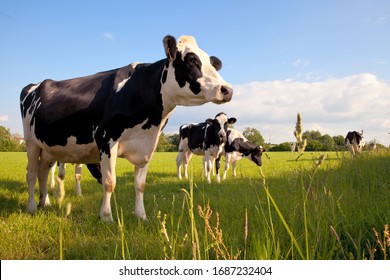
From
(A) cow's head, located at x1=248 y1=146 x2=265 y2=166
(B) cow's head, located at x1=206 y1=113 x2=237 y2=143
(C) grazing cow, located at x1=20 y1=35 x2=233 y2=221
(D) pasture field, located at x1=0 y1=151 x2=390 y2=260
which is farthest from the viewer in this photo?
(A) cow's head, located at x1=248 y1=146 x2=265 y2=166

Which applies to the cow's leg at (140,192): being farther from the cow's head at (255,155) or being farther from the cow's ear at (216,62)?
the cow's head at (255,155)

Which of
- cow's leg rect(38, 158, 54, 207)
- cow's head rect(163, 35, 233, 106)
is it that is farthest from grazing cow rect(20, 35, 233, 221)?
cow's leg rect(38, 158, 54, 207)

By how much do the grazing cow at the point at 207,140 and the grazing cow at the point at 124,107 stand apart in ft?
18.8

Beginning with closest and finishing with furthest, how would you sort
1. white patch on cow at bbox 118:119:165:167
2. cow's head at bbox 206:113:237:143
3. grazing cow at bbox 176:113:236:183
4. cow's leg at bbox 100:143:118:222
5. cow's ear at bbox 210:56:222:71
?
cow's leg at bbox 100:143:118:222
white patch on cow at bbox 118:119:165:167
cow's ear at bbox 210:56:222:71
cow's head at bbox 206:113:237:143
grazing cow at bbox 176:113:236:183

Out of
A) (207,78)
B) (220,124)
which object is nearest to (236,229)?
(207,78)

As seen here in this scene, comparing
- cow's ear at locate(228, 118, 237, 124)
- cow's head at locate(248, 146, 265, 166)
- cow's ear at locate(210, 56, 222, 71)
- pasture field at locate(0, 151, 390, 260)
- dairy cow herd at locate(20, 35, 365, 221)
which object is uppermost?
cow's ear at locate(210, 56, 222, 71)

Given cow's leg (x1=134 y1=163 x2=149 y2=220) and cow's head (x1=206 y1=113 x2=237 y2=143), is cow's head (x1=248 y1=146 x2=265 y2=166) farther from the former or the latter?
cow's leg (x1=134 y1=163 x2=149 y2=220)

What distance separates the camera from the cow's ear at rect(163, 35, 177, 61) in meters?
4.33

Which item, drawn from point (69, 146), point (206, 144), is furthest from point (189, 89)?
point (206, 144)

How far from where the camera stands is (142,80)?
4859 mm

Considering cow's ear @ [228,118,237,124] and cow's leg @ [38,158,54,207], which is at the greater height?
cow's ear @ [228,118,237,124]

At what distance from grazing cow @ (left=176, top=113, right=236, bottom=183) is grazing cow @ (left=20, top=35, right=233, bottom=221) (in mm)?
5720

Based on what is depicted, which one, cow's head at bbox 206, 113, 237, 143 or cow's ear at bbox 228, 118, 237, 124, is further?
cow's ear at bbox 228, 118, 237, 124
